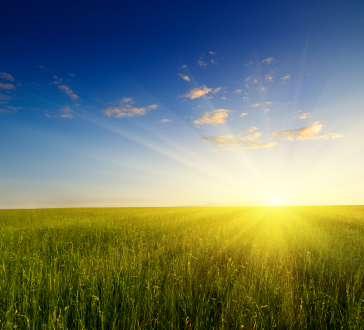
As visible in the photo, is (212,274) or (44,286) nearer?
(44,286)

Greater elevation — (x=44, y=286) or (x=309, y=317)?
(x=44, y=286)

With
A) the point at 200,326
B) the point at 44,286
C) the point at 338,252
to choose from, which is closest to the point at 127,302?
the point at 200,326

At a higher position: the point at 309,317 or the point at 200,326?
the point at 200,326

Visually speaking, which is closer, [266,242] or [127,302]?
[127,302]

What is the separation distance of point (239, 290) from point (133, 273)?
7.33ft

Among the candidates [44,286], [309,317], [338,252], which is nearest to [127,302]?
[44,286]

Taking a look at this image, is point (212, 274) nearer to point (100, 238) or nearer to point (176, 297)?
point (176, 297)

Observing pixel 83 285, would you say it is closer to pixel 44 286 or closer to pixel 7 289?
pixel 44 286

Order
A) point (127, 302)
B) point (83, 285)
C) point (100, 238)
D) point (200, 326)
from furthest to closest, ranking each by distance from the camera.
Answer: point (100, 238)
point (83, 285)
point (127, 302)
point (200, 326)

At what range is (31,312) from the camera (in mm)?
3166

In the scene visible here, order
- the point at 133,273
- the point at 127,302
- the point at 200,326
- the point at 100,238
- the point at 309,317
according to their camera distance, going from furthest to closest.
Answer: the point at 100,238 < the point at 133,273 < the point at 127,302 < the point at 309,317 < the point at 200,326

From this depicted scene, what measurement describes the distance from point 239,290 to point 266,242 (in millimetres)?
4484

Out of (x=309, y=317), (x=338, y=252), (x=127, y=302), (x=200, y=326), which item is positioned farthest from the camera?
(x=338, y=252)

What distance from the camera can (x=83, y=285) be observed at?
3.65m
